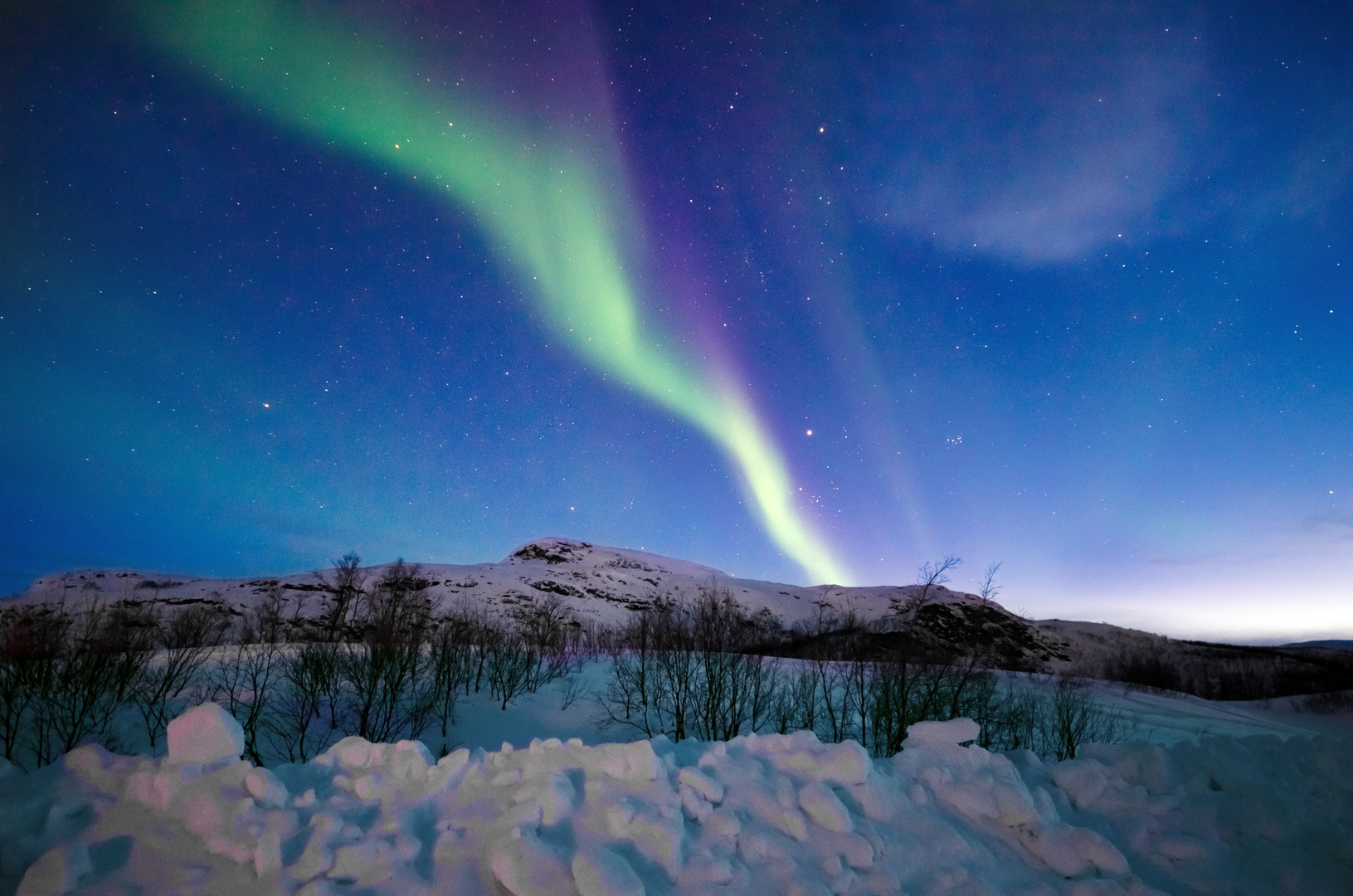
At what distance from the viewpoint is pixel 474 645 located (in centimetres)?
2609

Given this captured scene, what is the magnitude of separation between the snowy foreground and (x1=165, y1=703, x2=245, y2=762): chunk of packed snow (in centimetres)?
2

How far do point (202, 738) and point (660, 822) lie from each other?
12.5 ft

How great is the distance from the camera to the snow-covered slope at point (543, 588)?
270ft

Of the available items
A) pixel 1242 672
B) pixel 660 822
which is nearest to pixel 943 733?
pixel 660 822

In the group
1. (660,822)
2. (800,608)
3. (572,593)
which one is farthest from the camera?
(800,608)

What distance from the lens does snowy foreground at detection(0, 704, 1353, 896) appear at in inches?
150

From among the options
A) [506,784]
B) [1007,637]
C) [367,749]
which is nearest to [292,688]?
[367,749]

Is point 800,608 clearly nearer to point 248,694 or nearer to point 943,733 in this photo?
point 248,694

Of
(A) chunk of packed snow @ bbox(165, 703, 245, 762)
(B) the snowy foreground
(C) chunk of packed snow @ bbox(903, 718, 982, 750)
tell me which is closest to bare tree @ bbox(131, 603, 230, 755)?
(A) chunk of packed snow @ bbox(165, 703, 245, 762)

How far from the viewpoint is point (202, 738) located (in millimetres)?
4762

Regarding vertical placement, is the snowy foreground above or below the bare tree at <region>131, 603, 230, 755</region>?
above

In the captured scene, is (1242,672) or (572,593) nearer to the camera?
(1242,672)

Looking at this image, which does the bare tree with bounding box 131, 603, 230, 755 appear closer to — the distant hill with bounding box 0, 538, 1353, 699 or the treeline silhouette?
the distant hill with bounding box 0, 538, 1353, 699

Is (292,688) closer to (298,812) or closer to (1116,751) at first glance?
(298,812)
